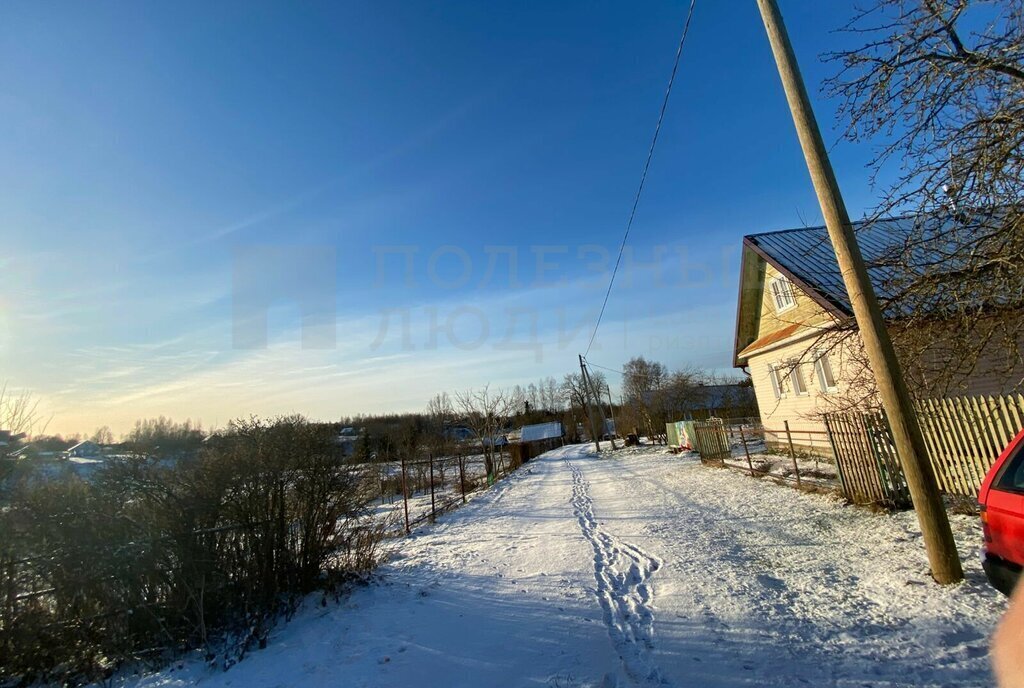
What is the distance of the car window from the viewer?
3150 millimetres

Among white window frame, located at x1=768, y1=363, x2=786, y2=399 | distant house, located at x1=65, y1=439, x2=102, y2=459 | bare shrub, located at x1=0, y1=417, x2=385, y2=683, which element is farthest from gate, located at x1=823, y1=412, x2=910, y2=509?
distant house, located at x1=65, y1=439, x2=102, y2=459

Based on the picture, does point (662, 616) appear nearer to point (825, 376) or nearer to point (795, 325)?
point (795, 325)

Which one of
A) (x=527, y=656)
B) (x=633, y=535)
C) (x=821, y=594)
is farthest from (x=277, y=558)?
(x=821, y=594)

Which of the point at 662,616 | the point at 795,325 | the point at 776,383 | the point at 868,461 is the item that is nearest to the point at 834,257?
the point at 795,325

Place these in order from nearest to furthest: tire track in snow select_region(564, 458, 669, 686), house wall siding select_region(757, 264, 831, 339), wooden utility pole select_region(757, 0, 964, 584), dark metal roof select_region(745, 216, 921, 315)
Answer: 1. tire track in snow select_region(564, 458, 669, 686)
2. wooden utility pole select_region(757, 0, 964, 584)
3. dark metal roof select_region(745, 216, 921, 315)
4. house wall siding select_region(757, 264, 831, 339)

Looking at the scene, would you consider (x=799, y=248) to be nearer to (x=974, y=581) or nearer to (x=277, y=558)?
(x=974, y=581)

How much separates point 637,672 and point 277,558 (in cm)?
403

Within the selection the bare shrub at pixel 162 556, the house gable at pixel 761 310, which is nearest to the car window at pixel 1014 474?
the bare shrub at pixel 162 556

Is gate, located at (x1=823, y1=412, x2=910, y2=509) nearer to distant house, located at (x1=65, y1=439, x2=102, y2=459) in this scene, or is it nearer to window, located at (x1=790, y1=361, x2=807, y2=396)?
window, located at (x1=790, y1=361, x2=807, y2=396)

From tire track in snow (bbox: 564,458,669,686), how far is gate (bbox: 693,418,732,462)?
30.8ft

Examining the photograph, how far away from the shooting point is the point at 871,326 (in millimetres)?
4512

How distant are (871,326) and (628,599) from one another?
3696 millimetres

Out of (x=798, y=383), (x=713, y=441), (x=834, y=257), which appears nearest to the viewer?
(x=834, y=257)

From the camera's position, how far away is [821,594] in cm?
425
